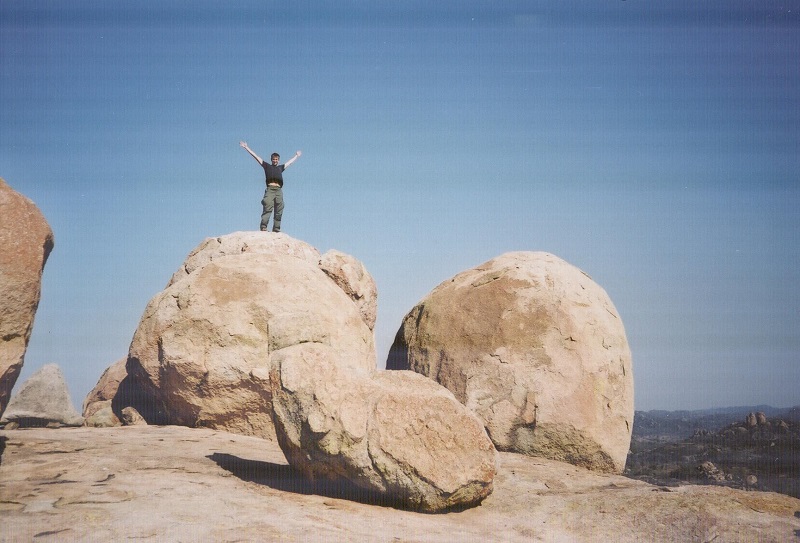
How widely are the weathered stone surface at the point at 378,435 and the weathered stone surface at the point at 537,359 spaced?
2.52 m

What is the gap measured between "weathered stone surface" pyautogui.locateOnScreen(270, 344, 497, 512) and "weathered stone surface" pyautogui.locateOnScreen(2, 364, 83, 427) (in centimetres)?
549

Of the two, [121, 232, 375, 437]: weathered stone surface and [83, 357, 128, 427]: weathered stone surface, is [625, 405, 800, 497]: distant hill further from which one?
[83, 357, 128, 427]: weathered stone surface

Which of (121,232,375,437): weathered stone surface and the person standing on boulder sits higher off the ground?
the person standing on boulder

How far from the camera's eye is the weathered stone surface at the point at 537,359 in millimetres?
7648

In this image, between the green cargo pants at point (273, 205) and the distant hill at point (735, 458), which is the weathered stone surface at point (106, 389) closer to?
the green cargo pants at point (273, 205)

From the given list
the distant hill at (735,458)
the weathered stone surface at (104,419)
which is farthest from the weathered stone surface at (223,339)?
the distant hill at (735,458)

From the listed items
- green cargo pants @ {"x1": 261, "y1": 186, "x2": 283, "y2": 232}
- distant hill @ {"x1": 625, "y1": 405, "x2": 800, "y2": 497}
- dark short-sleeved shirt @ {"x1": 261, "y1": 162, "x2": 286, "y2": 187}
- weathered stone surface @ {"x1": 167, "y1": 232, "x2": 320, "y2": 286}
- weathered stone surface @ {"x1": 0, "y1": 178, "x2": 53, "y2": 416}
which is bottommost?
distant hill @ {"x1": 625, "y1": 405, "x2": 800, "y2": 497}

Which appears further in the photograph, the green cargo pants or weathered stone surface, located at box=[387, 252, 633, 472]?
the green cargo pants

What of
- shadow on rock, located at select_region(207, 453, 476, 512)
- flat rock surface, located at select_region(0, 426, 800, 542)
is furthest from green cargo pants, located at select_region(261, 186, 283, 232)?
shadow on rock, located at select_region(207, 453, 476, 512)

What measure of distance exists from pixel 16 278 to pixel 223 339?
9.92ft

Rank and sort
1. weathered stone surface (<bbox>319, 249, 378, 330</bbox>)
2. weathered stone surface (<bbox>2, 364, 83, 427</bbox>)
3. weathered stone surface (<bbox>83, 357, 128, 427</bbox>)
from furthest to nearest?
weathered stone surface (<bbox>83, 357, 128, 427</bbox>), weathered stone surface (<bbox>319, 249, 378, 330</bbox>), weathered stone surface (<bbox>2, 364, 83, 427</bbox>)

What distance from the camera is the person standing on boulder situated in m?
11.2

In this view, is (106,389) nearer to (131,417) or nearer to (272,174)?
(131,417)

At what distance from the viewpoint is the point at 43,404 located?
9.37 meters
